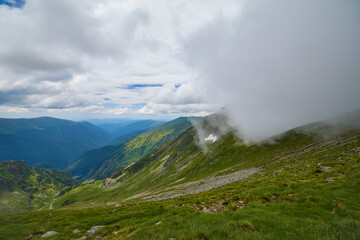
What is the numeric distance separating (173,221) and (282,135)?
131299 mm

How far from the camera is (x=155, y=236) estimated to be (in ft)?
36.5

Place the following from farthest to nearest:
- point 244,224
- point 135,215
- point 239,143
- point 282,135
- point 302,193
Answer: point 239,143
point 282,135
point 135,215
point 302,193
point 244,224

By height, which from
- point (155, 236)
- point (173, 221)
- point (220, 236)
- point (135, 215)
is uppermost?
point (220, 236)

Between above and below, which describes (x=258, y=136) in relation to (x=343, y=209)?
below

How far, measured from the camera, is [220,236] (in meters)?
9.61

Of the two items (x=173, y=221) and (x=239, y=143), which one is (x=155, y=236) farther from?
(x=239, y=143)

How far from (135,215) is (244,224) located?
53.7 ft

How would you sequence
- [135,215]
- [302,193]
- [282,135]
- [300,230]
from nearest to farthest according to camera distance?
1. [300,230]
2. [302,193]
3. [135,215]
4. [282,135]

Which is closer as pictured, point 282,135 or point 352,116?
point 352,116

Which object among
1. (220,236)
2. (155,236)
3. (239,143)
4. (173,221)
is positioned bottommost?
(239,143)

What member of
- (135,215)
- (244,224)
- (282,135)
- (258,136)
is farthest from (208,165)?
(244,224)

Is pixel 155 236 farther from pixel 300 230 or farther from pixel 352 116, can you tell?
pixel 352 116

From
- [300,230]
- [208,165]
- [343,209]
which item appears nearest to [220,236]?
[300,230]

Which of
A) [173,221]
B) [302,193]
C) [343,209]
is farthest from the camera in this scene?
[302,193]
